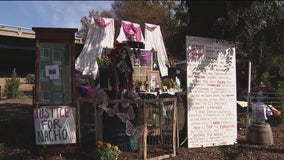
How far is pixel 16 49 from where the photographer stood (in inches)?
1468

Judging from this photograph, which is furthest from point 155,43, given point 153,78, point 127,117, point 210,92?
point 127,117

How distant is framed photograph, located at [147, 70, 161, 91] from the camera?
1287 centimetres

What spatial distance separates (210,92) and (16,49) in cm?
3127

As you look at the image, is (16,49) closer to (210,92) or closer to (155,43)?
(155,43)

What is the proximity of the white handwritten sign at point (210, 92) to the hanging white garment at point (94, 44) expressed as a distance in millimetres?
5404

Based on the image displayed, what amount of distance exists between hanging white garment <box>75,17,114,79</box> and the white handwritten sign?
17.7ft

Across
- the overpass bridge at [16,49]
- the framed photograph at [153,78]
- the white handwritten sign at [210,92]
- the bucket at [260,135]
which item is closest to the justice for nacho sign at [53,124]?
the white handwritten sign at [210,92]

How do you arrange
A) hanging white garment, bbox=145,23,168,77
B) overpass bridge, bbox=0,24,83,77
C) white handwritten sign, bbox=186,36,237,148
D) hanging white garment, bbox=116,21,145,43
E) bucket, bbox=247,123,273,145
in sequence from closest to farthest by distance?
white handwritten sign, bbox=186,36,237,148
bucket, bbox=247,123,273,145
hanging white garment, bbox=116,21,145,43
hanging white garment, bbox=145,23,168,77
overpass bridge, bbox=0,24,83,77

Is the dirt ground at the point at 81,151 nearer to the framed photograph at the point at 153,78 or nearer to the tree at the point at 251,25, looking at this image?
the tree at the point at 251,25

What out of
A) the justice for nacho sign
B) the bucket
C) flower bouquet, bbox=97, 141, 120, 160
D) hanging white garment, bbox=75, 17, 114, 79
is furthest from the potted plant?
flower bouquet, bbox=97, 141, 120, 160

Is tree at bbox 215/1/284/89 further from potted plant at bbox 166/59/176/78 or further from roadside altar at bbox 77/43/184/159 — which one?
potted plant at bbox 166/59/176/78

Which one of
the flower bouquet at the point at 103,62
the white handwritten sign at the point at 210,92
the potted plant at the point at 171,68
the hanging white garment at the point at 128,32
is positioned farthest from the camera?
the potted plant at the point at 171,68

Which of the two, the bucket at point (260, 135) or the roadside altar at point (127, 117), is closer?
the roadside altar at point (127, 117)

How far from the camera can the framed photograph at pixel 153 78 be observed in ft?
42.2
